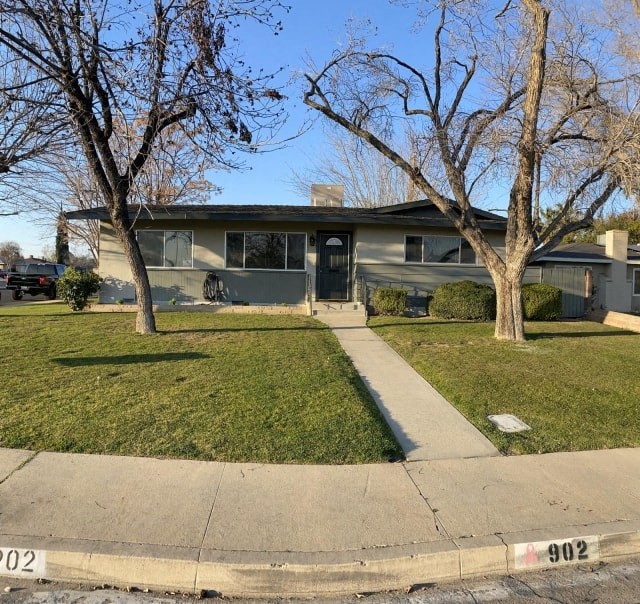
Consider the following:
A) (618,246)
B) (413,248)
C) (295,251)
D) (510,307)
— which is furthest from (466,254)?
(618,246)

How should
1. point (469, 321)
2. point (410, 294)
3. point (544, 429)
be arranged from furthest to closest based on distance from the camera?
1. point (410, 294)
2. point (469, 321)
3. point (544, 429)

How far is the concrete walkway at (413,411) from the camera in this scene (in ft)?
16.4

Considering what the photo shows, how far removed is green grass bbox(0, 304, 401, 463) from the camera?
15.8 feet

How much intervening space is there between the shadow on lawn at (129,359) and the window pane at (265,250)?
8047mm

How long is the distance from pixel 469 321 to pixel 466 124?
5.27 m

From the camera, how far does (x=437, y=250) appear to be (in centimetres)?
1658

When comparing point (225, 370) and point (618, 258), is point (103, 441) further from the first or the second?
point (618, 258)

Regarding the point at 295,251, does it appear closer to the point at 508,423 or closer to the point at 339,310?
the point at 339,310

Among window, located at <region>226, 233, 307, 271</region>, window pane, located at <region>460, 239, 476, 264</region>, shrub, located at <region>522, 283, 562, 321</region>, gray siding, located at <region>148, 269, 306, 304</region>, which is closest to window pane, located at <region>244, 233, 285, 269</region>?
window, located at <region>226, 233, 307, 271</region>

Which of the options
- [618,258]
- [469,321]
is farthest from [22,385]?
[618,258]

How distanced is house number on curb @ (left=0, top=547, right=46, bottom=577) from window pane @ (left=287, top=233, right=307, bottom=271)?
1352 cm

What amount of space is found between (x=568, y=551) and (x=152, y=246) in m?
15.0

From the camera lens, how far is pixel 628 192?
361 inches

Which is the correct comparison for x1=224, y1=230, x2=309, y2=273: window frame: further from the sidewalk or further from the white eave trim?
the sidewalk
